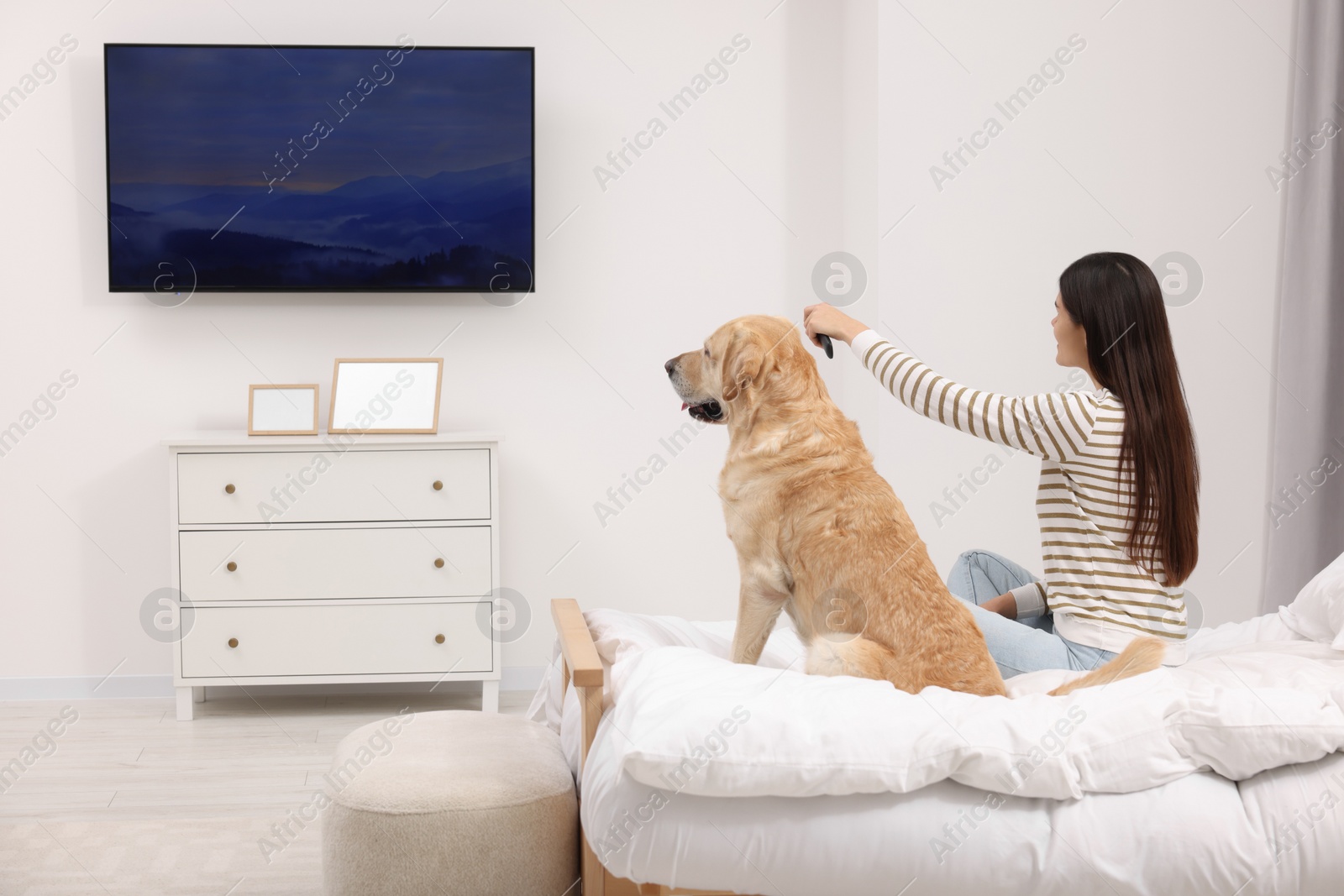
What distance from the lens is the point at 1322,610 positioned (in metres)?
2.04

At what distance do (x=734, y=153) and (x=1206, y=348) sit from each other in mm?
1749

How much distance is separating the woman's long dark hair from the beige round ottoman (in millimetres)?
1116

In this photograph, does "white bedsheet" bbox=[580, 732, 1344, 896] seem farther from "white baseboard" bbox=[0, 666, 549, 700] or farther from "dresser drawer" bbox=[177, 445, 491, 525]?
"white baseboard" bbox=[0, 666, 549, 700]

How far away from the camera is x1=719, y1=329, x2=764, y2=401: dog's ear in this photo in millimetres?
1865

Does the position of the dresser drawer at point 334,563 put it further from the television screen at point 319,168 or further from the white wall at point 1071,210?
the white wall at point 1071,210

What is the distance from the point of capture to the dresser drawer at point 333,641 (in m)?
3.27

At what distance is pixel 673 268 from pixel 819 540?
7.44 feet

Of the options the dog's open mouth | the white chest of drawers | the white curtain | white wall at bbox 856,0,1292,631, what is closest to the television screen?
the white chest of drawers

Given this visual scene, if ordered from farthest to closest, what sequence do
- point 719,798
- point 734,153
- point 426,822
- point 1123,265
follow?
1. point 734,153
2. point 1123,265
3. point 426,822
4. point 719,798

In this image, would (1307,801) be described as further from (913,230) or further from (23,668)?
(23,668)

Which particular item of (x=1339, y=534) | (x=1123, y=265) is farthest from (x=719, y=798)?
(x=1339, y=534)

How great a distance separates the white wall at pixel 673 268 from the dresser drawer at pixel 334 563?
1.51 feet

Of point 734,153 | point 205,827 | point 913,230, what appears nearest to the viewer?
point 205,827

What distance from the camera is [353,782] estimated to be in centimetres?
171
